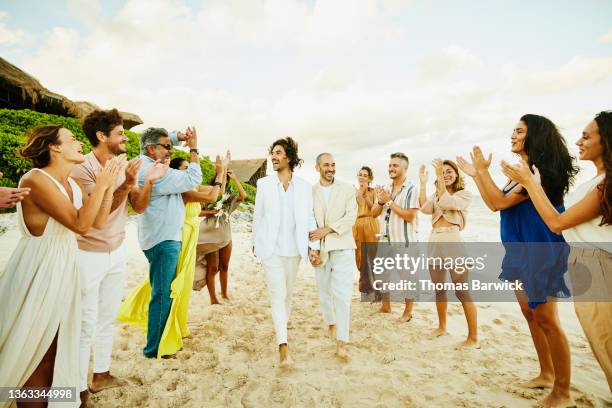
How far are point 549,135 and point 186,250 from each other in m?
4.14

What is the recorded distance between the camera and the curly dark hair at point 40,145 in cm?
212

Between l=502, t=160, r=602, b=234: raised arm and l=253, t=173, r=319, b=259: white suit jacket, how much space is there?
2.12m

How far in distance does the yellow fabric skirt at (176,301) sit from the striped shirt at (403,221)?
3076 millimetres

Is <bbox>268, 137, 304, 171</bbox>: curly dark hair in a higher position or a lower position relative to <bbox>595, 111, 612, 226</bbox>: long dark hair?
higher

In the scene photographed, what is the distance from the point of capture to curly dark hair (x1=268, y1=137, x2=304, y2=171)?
3881 mm

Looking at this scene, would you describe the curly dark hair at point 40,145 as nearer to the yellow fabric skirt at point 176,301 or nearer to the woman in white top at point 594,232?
the yellow fabric skirt at point 176,301

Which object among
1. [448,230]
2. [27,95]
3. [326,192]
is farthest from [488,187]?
[27,95]

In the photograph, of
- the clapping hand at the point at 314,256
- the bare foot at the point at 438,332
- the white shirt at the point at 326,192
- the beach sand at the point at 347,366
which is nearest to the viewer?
the beach sand at the point at 347,366

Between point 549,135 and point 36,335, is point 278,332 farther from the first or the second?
point 549,135

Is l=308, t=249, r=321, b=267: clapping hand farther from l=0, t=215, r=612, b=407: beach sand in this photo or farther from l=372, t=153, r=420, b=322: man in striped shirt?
l=372, t=153, r=420, b=322: man in striped shirt

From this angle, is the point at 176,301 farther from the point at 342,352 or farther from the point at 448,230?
the point at 448,230

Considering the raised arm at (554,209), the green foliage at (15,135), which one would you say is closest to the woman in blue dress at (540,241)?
the raised arm at (554,209)

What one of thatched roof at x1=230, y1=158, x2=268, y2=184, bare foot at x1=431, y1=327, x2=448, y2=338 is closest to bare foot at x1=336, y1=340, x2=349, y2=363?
bare foot at x1=431, y1=327, x2=448, y2=338

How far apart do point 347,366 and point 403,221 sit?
8.01 ft
